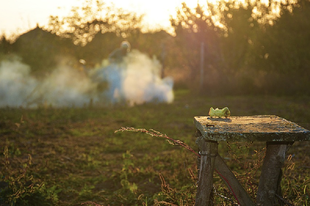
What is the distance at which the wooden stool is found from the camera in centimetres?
258

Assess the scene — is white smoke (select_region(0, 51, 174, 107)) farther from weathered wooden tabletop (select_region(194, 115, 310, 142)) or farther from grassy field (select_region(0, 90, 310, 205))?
weathered wooden tabletop (select_region(194, 115, 310, 142))

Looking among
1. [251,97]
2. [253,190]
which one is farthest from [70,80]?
[253,190]

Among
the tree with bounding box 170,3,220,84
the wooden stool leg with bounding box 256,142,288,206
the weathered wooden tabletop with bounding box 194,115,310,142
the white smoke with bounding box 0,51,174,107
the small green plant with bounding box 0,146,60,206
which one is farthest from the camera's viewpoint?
the tree with bounding box 170,3,220,84

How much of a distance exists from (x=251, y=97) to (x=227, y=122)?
12.0 metres

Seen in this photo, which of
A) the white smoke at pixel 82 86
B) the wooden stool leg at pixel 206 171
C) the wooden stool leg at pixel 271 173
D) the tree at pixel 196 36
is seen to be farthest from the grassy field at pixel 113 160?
the tree at pixel 196 36

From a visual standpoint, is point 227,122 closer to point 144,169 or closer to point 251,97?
point 144,169

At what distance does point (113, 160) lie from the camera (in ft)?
19.9

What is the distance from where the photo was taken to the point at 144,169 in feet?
17.8

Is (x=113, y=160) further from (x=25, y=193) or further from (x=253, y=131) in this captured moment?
(x=253, y=131)

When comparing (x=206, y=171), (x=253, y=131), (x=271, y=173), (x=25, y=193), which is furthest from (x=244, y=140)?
(x=25, y=193)

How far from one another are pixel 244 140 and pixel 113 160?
386 centimetres

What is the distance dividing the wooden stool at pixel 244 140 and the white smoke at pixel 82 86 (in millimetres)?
9665

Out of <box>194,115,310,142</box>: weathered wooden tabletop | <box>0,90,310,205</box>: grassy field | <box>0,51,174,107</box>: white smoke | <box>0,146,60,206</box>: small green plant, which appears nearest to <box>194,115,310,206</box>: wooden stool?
<box>194,115,310,142</box>: weathered wooden tabletop

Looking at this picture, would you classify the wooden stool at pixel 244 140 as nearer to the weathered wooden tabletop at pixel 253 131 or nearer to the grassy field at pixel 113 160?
the weathered wooden tabletop at pixel 253 131
